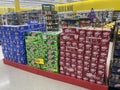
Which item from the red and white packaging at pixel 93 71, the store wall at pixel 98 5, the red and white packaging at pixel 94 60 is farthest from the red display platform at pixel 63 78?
the store wall at pixel 98 5

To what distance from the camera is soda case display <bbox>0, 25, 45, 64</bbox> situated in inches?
166

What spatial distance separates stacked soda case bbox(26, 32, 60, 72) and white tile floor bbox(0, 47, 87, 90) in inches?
12.3


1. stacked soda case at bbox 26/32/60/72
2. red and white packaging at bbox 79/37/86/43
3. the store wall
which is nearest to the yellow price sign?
stacked soda case at bbox 26/32/60/72

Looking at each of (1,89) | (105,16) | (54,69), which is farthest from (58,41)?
(105,16)

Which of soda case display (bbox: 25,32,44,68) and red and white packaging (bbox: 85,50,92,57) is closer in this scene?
red and white packaging (bbox: 85,50,92,57)

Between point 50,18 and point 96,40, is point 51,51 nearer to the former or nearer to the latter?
point 96,40

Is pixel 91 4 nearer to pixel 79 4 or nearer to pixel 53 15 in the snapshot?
pixel 79 4

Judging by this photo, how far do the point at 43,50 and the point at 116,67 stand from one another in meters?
1.81

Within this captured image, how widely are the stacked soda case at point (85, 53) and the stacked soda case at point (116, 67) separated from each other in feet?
0.72

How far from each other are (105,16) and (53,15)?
11.8 feet

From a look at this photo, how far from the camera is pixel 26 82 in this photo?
3635mm

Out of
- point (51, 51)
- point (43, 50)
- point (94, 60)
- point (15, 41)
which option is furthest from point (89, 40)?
point (15, 41)

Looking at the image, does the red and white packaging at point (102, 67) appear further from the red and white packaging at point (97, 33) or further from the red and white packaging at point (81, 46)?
the red and white packaging at point (97, 33)

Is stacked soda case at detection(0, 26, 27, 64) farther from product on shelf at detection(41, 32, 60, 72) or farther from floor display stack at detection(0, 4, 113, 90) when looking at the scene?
product on shelf at detection(41, 32, 60, 72)
